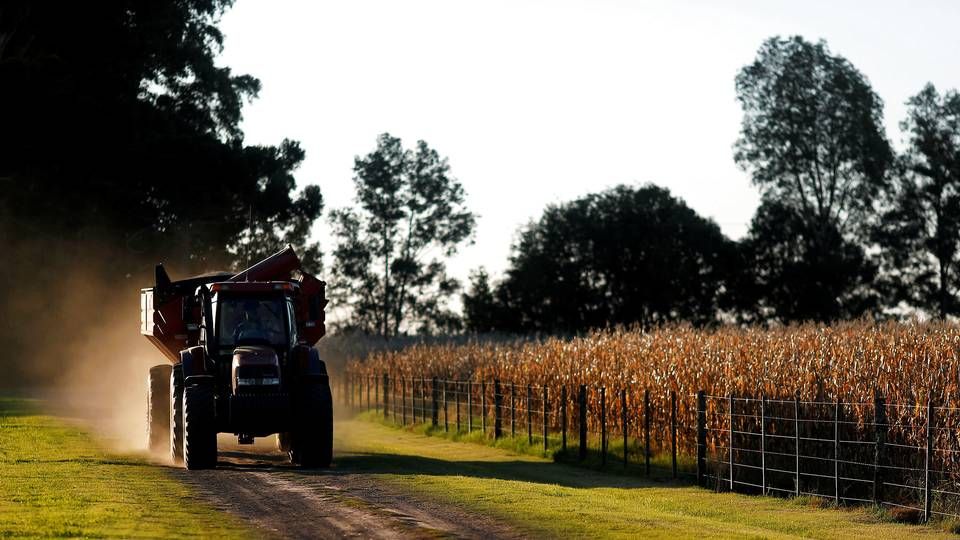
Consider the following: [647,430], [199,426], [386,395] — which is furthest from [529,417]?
[386,395]

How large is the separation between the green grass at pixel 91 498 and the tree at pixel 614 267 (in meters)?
60.6

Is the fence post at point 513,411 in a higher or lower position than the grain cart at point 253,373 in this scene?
lower

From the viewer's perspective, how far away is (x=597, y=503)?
66.1 ft

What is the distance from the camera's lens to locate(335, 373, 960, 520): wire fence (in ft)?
68.5

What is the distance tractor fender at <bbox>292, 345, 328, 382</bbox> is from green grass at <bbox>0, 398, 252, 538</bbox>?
283 centimetres

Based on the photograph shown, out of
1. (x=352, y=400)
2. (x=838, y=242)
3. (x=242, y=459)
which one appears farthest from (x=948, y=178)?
(x=242, y=459)

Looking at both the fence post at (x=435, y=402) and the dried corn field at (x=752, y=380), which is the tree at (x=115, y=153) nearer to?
the fence post at (x=435, y=402)

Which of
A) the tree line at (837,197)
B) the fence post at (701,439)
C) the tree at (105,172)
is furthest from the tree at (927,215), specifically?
the fence post at (701,439)

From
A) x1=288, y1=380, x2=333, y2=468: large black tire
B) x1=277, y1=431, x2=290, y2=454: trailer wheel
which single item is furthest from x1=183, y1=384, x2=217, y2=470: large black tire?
x1=277, y1=431, x2=290, y2=454: trailer wheel

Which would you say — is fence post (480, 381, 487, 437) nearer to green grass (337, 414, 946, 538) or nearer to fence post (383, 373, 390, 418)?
green grass (337, 414, 946, 538)

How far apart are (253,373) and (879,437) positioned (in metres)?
10.0

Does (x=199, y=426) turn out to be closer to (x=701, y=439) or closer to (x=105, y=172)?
(x=701, y=439)

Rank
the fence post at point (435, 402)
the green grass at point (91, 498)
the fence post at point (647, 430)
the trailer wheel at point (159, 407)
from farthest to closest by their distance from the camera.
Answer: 1. the fence post at point (435, 402)
2. the trailer wheel at point (159, 407)
3. the fence post at point (647, 430)
4. the green grass at point (91, 498)

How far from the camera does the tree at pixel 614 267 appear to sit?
8694 centimetres
